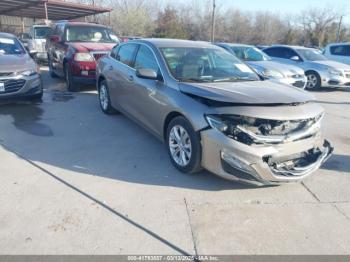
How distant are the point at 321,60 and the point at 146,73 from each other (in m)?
9.87

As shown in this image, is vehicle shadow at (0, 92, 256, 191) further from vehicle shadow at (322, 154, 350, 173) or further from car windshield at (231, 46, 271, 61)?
car windshield at (231, 46, 271, 61)

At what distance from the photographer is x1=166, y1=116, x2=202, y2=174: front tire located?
3.93 meters

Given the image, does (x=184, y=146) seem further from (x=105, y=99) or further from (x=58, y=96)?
(x=58, y=96)

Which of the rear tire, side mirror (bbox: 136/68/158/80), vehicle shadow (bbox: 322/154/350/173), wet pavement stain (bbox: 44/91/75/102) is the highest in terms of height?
side mirror (bbox: 136/68/158/80)

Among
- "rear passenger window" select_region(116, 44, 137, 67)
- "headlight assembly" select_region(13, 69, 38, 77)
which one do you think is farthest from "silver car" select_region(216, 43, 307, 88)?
"headlight assembly" select_region(13, 69, 38, 77)

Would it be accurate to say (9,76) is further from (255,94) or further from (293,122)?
(293,122)

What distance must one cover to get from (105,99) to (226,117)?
3.95 m

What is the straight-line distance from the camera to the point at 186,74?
4.61 meters

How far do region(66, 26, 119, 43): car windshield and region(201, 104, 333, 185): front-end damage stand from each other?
737 centimetres

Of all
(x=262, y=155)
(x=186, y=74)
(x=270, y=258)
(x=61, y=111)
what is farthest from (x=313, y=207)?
(x=61, y=111)

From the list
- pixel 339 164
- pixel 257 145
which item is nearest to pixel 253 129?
pixel 257 145

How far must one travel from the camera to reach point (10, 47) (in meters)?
8.15

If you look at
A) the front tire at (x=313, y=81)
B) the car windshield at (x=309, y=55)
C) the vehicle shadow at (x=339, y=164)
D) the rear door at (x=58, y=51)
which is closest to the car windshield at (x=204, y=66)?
the vehicle shadow at (x=339, y=164)

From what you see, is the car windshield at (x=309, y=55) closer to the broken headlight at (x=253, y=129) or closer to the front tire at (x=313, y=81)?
the front tire at (x=313, y=81)
